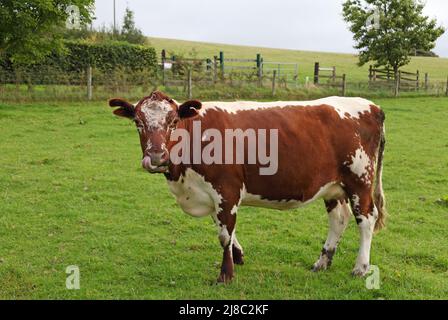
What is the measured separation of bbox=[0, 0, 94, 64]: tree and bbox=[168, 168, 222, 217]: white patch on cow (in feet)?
52.4

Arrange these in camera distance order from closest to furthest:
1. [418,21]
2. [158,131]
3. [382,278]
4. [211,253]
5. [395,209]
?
[158,131] < [382,278] < [211,253] < [395,209] < [418,21]

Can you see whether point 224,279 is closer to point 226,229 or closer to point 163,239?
point 226,229

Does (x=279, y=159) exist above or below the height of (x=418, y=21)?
below

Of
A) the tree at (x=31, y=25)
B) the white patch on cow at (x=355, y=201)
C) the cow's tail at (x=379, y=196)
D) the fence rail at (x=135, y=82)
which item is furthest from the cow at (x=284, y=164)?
the tree at (x=31, y=25)

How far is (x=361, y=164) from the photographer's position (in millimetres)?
6219

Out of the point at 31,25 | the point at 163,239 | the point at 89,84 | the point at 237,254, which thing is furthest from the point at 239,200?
the point at 31,25

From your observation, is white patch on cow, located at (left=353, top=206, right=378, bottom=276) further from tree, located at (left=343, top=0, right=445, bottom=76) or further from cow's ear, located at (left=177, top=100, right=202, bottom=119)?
tree, located at (left=343, top=0, right=445, bottom=76)

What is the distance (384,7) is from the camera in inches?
1425

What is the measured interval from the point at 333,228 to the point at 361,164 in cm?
91

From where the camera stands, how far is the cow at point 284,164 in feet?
18.8

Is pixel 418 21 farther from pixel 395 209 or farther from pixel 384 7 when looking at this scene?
pixel 395 209

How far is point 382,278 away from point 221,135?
98.1 inches

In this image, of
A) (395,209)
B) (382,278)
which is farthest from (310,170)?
(395,209)

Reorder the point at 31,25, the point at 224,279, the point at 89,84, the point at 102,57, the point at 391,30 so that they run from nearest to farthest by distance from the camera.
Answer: the point at 224,279
the point at 31,25
the point at 89,84
the point at 102,57
the point at 391,30
